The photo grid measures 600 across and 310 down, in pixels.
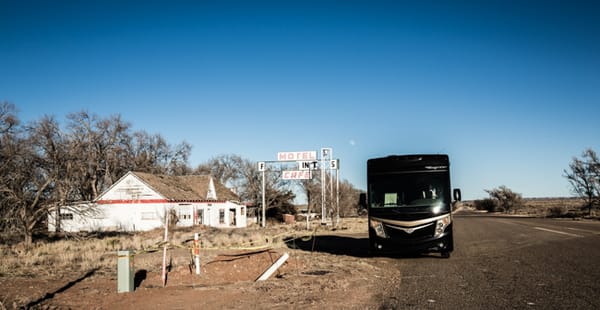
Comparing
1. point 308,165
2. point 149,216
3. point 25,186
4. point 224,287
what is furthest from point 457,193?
point 149,216

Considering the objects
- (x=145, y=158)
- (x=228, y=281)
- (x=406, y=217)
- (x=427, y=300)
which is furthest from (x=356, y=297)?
(x=145, y=158)

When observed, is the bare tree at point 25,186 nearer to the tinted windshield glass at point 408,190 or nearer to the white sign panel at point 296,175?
the tinted windshield glass at point 408,190

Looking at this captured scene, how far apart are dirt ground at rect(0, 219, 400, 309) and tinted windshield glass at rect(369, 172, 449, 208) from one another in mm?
1838

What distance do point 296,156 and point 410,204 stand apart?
25026 millimetres

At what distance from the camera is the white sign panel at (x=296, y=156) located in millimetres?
37625

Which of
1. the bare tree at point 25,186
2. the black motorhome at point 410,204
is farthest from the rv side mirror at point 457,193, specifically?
the bare tree at point 25,186

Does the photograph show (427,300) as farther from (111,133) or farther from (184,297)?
(111,133)

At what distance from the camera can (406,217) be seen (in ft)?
42.6

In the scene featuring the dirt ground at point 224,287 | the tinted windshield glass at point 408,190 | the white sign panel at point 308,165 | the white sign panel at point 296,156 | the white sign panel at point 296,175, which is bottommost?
the dirt ground at point 224,287

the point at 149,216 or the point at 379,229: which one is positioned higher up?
the point at 379,229

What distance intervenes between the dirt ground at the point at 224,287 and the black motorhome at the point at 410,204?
3.19 ft

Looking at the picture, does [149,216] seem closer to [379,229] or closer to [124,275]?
[379,229]

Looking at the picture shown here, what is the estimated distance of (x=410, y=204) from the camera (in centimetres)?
1338

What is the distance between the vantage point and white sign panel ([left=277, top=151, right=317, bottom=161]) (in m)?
37.6
